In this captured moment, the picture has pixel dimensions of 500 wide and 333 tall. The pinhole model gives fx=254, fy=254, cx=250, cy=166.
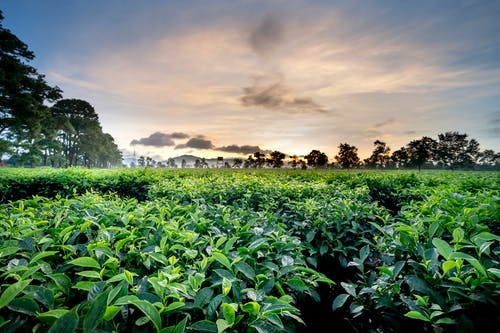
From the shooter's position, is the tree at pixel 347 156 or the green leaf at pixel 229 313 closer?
the green leaf at pixel 229 313

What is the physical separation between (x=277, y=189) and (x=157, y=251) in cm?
319

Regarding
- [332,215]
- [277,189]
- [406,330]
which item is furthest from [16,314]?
[277,189]

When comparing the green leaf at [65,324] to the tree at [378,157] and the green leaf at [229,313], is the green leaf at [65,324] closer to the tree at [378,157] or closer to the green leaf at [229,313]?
the green leaf at [229,313]

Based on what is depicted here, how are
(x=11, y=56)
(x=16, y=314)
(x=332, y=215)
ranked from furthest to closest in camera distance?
(x=11, y=56), (x=332, y=215), (x=16, y=314)

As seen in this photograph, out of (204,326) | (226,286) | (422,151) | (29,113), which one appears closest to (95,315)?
(204,326)


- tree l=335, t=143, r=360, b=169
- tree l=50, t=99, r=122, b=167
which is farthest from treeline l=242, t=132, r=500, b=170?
tree l=50, t=99, r=122, b=167

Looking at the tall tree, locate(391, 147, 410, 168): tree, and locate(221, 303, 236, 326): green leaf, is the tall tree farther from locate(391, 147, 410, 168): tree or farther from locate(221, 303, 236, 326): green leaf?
locate(391, 147, 410, 168): tree

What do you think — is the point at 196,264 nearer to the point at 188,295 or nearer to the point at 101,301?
the point at 188,295

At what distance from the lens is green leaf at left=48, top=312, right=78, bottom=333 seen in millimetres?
740

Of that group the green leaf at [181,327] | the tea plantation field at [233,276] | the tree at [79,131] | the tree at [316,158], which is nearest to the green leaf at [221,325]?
the tea plantation field at [233,276]

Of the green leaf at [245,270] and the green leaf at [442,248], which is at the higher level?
the green leaf at [442,248]

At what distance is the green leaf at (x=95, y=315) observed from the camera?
803 mm

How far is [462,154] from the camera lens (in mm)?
71875

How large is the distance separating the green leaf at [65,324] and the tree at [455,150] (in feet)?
287
